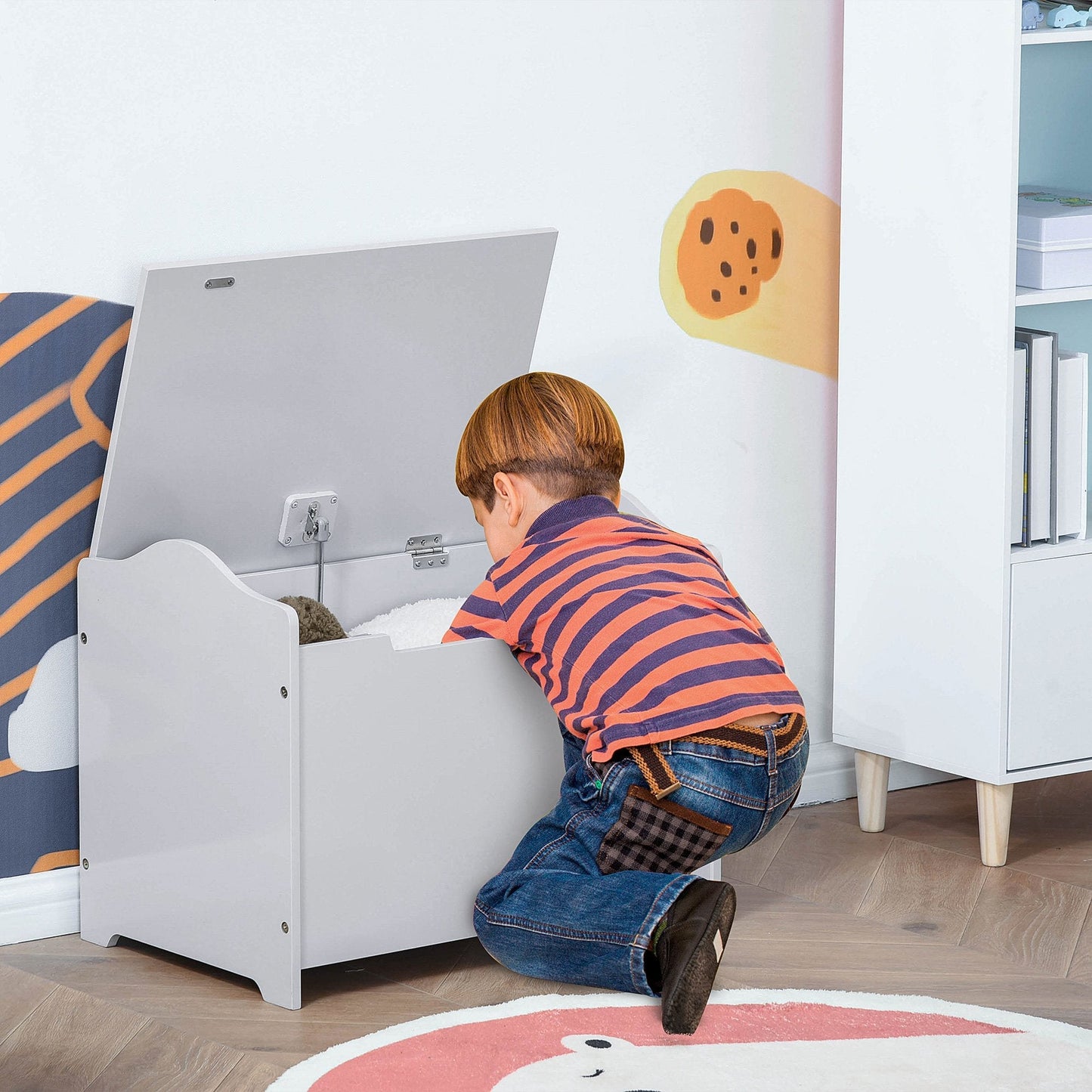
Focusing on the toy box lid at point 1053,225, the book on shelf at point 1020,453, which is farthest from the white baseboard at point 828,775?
the toy box lid at point 1053,225

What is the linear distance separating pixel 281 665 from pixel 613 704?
326 millimetres

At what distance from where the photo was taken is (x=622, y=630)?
169 centimetres

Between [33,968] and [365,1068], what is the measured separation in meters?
0.48

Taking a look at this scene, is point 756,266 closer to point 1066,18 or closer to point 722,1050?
point 1066,18

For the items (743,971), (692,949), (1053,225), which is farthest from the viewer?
(1053,225)

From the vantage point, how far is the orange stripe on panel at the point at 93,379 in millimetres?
1875

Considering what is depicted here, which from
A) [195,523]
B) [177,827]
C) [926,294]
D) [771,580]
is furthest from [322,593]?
[926,294]

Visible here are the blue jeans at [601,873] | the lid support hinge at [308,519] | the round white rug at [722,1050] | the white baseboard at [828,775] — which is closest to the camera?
the round white rug at [722,1050]

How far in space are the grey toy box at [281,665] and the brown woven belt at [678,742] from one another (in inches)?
6.2

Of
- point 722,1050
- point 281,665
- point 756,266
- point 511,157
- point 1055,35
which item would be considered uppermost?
point 1055,35

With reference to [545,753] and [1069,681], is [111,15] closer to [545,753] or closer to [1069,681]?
[545,753]

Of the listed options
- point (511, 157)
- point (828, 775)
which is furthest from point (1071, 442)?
point (511, 157)

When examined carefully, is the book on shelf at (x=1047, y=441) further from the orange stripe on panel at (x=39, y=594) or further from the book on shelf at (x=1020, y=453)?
the orange stripe on panel at (x=39, y=594)

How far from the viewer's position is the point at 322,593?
2.05 meters
